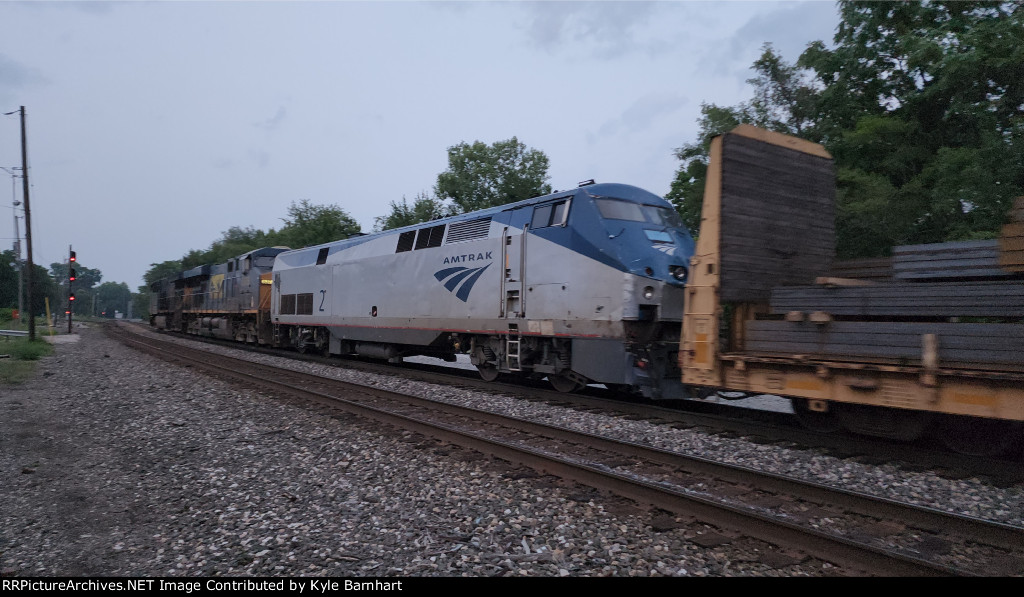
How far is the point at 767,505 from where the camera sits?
16.1 ft

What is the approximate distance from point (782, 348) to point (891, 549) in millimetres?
3075

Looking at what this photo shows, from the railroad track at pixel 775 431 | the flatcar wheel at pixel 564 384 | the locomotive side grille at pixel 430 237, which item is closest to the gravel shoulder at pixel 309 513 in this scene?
the railroad track at pixel 775 431

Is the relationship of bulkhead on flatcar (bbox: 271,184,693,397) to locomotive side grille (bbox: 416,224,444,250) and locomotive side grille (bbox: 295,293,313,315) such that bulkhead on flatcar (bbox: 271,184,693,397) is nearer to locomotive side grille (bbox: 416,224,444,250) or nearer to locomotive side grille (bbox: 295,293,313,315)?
locomotive side grille (bbox: 416,224,444,250)

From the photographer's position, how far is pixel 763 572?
3.76 m

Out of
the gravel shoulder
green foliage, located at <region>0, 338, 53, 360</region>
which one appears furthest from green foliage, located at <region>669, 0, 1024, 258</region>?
green foliage, located at <region>0, 338, 53, 360</region>

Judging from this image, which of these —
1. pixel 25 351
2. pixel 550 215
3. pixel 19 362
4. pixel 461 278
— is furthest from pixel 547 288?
pixel 25 351

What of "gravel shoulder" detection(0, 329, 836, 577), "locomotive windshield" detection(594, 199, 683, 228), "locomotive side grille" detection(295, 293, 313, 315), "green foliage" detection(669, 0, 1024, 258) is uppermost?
"green foliage" detection(669, 0, 1024, 258)

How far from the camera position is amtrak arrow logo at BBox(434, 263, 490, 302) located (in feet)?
39.5

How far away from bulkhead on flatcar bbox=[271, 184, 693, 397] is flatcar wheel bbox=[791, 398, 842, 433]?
72.8 inches

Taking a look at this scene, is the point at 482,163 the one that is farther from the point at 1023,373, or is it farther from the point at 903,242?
the point at 1023,373

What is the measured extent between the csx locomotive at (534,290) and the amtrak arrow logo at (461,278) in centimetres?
2

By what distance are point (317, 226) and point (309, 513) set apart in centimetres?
4583

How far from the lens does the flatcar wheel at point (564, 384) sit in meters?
10.8

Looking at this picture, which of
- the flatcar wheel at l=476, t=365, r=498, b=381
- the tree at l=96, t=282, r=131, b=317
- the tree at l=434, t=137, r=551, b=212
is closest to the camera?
the flatcar wheel at l=476, t=365, r=498, b=381
